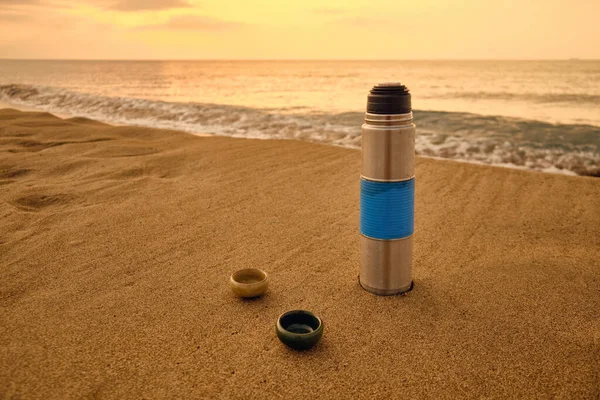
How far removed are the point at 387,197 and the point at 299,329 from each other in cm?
91

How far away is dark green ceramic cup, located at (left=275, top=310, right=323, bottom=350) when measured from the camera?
7.36 feet

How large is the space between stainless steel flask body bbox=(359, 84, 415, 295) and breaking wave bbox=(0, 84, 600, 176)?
5.33 meters

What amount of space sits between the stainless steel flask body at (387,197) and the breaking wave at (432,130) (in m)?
5.33

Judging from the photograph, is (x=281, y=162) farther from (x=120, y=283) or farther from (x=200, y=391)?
(x=200, y=391)

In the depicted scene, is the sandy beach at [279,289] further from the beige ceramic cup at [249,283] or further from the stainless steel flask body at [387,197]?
the stainless steel flask body at [387,197]

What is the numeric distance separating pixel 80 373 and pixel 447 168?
5.14 metres

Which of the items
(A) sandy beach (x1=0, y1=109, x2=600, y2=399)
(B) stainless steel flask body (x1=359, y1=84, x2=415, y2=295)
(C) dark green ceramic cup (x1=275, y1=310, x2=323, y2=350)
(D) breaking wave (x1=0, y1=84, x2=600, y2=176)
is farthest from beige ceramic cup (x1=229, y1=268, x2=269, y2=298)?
(D) breaking wave (x1=0, y1=84, x2=600, y2=176)

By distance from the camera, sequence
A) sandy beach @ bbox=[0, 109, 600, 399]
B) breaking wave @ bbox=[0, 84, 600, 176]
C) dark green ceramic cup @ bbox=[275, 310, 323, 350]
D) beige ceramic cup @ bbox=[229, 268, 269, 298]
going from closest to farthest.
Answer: sandy beach @ bbox=[0, 109, 600, 399] → dark green ceramic cup @ bbox=[275, 310, 323, 350] → beige ceramic cup @ bbox=[229, 268, 269, 298] → breaking wave @ bbox=[0, 84, 600, 176]

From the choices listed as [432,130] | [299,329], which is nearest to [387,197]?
[299,329]

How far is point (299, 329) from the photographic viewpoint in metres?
2.39

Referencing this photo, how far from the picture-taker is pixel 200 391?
199 centimetres

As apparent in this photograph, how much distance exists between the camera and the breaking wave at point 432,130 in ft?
26.0

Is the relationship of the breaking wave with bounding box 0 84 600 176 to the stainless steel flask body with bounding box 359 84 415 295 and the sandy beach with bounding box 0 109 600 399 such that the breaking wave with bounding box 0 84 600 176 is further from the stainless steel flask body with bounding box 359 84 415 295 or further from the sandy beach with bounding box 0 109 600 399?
the stainless steel flask body with bounding box 359 84 415 295

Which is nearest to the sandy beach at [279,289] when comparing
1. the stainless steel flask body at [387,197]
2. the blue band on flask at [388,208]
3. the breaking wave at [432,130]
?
the stainless steel flask body at [387,197]
